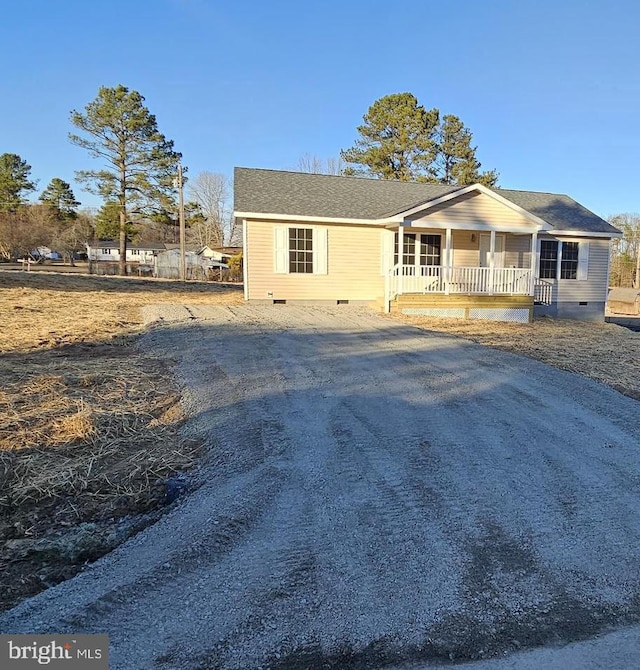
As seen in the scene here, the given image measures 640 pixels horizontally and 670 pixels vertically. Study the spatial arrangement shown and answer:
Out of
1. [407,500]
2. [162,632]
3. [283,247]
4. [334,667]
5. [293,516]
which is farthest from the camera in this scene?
[283,247]

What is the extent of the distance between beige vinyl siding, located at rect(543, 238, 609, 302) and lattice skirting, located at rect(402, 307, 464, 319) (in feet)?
16.9

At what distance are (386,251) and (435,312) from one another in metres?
2.85

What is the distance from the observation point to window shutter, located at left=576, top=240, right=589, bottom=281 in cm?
1659

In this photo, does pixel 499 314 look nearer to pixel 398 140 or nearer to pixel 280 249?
pixel 280 249

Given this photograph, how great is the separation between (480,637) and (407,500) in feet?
3.54

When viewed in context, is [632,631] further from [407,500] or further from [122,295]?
[122,295]

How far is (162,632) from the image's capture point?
6.43ft

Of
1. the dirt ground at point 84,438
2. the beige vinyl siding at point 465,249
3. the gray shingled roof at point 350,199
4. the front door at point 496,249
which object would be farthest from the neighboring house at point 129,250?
the dirt ground at point 84,438

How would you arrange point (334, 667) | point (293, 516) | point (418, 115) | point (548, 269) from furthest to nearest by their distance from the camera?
point (418, 115) → point (548, 269) → point (293, 516) → point (334, 667)

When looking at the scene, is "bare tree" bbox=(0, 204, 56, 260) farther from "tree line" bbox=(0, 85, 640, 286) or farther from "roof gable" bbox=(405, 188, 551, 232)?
"roof gable" bbox=(405, 188, 551, 232)

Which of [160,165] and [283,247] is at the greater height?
[160,165]

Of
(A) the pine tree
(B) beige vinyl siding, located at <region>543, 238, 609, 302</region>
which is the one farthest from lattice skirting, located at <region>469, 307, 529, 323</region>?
(A) the pine tree

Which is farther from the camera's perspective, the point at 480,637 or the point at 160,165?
the point at 160,165

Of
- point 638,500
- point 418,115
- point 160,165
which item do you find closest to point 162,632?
point 638,500
